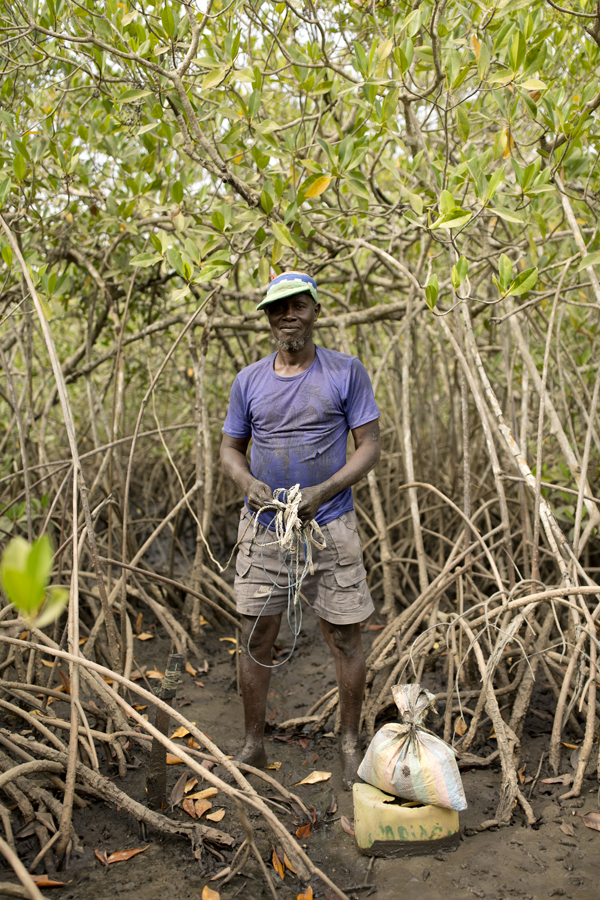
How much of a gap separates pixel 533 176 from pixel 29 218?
192 centimetres

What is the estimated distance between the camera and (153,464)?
4.97 meters

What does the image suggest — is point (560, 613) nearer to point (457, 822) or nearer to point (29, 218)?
point (457, 822)

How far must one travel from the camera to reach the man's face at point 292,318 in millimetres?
1868

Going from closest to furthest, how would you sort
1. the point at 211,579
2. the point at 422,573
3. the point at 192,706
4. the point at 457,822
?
the point at 457,822 < the point at 192,706 < the point at 422,573 < the point at 211,579

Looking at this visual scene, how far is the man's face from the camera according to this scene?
187 cm

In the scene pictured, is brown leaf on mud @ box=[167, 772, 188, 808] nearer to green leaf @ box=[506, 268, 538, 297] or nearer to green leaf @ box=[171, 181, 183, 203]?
green leaf @ box=[506, 268, 538, 297]

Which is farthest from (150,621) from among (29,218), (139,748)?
(29,218)

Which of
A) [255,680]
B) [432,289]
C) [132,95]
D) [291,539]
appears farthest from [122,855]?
[132,95]

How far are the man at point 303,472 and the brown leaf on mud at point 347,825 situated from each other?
0.49 ft

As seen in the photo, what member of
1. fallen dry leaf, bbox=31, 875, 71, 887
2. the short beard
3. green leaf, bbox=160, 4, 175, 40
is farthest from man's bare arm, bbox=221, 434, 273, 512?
green leaf, bbox=160, 4, 175, 40

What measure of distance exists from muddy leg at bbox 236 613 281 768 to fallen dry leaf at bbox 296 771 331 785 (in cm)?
14

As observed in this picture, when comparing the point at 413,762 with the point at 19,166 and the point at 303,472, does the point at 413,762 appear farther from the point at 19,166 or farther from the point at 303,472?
the point at 19,166

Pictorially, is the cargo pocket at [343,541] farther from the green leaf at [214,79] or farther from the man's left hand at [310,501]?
the green leaf at [214,79]

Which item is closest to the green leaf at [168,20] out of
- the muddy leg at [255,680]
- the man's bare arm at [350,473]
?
the man's bare arm at [350,473]
